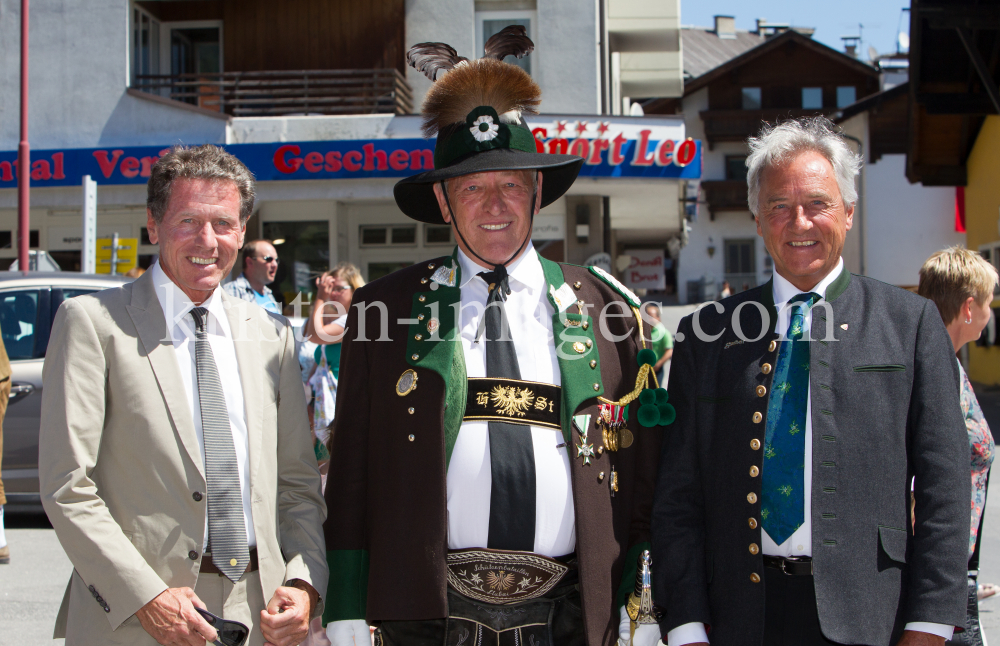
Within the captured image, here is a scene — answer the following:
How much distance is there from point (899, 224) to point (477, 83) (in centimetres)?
2535

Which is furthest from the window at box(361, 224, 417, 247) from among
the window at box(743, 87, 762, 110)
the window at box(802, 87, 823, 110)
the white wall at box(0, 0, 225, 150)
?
the window at box(802, 87, 823, 110)

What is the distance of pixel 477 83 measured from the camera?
253cm

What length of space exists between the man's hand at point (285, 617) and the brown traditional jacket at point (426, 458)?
15 cm

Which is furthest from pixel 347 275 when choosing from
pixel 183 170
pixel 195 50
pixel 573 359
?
pixel 195 50

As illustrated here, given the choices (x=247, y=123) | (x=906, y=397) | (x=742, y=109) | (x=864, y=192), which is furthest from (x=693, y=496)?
(x=742, y=109)

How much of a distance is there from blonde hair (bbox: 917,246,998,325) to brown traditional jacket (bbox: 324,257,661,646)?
1.48 m

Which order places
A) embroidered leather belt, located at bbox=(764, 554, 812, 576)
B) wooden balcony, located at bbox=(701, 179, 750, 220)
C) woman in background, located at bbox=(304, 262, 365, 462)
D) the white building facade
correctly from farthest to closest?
wooden balcony, located at bbox=(701, 179, 750, 220)
the white building facade
woman in background, located at bbox=(304, 262, 365, 462)
embroidered leather belt, located at bbox=(764, 554, 812, 576)

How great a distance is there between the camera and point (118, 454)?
82.4 inches

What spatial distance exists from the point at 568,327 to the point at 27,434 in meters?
4.78

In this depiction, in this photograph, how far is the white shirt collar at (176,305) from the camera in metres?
2.27

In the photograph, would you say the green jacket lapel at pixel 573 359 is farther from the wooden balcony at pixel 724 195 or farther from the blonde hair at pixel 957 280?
the wooden balcony at pixel 724 195

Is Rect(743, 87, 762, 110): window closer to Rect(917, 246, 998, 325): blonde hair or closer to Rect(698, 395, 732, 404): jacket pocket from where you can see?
Rect(917, 246, 998, 325): blonde hair

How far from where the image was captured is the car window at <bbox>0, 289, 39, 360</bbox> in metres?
5.85

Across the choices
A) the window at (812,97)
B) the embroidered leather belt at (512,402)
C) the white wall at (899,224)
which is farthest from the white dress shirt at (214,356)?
the window at (812,97)
